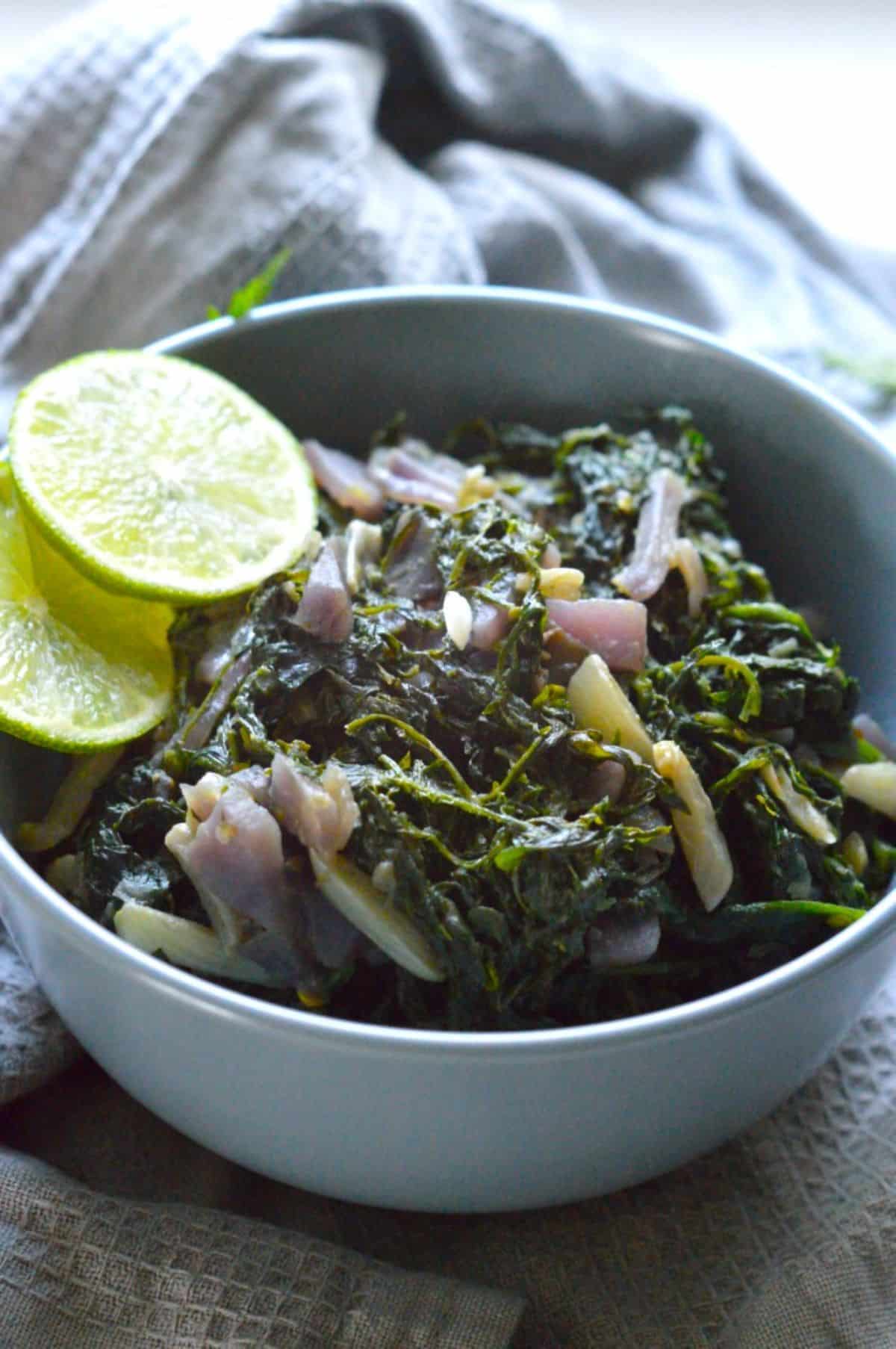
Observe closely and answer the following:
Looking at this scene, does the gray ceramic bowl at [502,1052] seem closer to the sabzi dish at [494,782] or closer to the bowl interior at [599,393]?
the bowl interior at [599,393]

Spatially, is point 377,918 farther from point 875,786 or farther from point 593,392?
point 593,392

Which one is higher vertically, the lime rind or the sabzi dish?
the sabzi dish

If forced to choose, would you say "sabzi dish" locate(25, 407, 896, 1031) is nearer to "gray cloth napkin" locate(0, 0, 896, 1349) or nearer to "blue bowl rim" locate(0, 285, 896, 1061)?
"blue bowl rim" locate(0, 285, 896, 1061)

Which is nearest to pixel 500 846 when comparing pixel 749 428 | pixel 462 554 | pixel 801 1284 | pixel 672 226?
pixel 462 554

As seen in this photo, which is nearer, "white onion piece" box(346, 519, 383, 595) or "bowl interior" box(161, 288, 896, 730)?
"white onion piece" box(346, 519, 383, 595)

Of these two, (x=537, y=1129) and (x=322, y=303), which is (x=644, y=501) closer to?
(x=322, y=303)

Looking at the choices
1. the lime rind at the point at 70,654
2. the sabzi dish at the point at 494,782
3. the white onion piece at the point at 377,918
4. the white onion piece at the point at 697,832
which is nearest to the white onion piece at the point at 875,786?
the sabzi dish at the point at 494,782

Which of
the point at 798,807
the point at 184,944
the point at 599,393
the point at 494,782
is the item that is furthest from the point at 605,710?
the point at 599,393

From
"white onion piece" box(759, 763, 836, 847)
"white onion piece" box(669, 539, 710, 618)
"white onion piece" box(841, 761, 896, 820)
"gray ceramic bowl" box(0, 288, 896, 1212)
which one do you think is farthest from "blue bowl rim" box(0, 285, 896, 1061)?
"white onion piece" box(669, 539, 710, 618)
